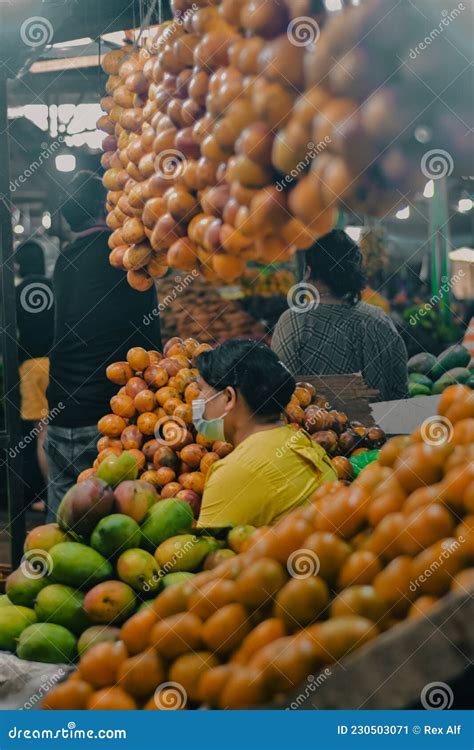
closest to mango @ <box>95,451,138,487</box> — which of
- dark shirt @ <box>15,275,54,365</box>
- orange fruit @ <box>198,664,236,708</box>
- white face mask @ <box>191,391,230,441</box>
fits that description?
white face mask @ <box>191,391,230,441</box>

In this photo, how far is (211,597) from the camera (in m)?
2.06

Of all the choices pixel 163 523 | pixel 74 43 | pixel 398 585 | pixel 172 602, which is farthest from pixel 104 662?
pixel 74 43

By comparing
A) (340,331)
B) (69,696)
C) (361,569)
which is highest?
(340,331)

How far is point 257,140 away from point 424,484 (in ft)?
2.75

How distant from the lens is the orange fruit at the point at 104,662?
2.09m

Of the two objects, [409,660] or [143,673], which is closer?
[409,660]

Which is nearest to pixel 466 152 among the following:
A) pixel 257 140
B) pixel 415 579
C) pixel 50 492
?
pixel 257 140

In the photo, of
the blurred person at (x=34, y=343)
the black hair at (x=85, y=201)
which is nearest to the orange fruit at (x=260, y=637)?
the black hair at (x=85, y=201)

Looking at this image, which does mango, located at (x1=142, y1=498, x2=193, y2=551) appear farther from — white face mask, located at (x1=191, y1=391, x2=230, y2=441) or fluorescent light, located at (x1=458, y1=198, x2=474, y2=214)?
fluorescent light, located at (x1=458, y1=198, x2=474, y2=214)

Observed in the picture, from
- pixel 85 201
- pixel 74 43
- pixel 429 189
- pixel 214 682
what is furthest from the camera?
pixel 74 43

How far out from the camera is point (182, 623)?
6.70ft

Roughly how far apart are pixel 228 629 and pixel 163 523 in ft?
1.60

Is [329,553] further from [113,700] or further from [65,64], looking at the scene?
[65,64]

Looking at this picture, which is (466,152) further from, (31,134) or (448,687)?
(31,134)
